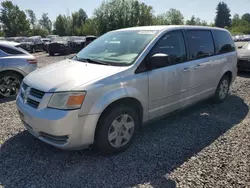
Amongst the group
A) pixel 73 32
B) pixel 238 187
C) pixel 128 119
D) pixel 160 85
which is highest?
pixel 73 32

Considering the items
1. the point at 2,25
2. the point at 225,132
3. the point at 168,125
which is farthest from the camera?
the point at 2,25

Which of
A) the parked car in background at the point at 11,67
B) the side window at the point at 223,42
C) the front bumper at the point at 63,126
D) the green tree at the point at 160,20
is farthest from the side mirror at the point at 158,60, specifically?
the green tree at the point at 160,20

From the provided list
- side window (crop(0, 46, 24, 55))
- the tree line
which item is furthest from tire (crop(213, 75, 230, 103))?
the tree line

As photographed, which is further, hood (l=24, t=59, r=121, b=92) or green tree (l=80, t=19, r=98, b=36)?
green tree (l=80, t=19, r=98, b=36)

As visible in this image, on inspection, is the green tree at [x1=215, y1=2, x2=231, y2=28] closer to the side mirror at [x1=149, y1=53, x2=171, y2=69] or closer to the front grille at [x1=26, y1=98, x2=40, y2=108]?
the side mirror at [x1=149, y1=53, x2=171, y2=69]

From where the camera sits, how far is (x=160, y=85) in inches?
138

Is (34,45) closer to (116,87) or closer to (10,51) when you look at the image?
(10,51)

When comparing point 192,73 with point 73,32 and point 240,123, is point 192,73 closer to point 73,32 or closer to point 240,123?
point 240,123

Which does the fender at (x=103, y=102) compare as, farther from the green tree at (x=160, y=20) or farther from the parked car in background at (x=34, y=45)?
the green tree at (x=160, y=20)

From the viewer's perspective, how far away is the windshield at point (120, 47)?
11.0ft

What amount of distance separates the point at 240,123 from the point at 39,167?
356 centimetres

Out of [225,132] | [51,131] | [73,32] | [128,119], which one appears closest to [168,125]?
[225,132]

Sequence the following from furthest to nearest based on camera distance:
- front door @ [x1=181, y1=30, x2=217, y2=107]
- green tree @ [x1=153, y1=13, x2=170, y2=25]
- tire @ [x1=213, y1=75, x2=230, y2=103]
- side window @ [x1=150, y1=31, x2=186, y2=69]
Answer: green tree @ [x1=153, y1=13, x2=170, y2=25] → tire @ [x1=213, y1=75, x2=230, y2=103] → front door @ [x1=181, y1=30, x2=217, y2=107] → side window @ [x1=150, y1=31, x2=186, y2=69]

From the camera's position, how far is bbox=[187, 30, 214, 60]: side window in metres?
A: 4.14
